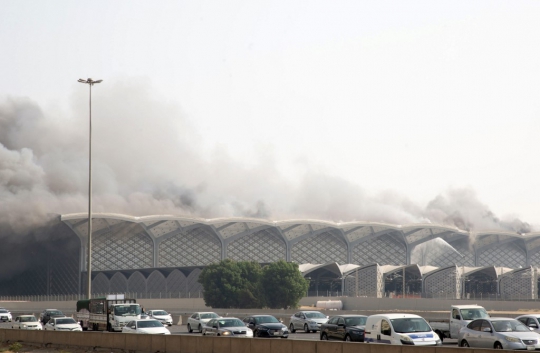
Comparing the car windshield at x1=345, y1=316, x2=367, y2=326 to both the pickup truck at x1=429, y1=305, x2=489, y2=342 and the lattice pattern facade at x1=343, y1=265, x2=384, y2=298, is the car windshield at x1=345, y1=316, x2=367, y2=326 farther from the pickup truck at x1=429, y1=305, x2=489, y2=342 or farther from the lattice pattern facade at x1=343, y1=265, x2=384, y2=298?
the lattice pattern facade at x1=343, y1=265, x2=384, y2=298

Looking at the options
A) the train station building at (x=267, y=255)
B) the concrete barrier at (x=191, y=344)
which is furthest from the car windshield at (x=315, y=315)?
the train station building at (x=267, y=255)

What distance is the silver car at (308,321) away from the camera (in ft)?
178

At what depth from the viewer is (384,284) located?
5669 inches

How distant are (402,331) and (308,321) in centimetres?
2168

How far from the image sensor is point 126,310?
52500 mm

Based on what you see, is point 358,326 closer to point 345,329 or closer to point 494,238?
point 345,329

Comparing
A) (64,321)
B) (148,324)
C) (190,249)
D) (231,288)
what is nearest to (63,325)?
(64,321)

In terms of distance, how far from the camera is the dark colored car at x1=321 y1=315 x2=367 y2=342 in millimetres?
38781

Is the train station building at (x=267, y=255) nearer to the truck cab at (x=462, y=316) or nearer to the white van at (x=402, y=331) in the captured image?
the truck cab at (x=462, y=316)

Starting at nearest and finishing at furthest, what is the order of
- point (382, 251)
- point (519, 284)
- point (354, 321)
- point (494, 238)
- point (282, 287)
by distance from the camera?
point (354, 321)
point (282, 287)
point (519, 284)
point (382, 251)
point (494, 238)

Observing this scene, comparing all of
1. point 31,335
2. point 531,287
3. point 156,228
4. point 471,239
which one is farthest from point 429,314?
point 471,239

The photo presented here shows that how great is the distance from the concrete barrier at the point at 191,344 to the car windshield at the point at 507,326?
719 cm

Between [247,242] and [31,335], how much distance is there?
4544 inches

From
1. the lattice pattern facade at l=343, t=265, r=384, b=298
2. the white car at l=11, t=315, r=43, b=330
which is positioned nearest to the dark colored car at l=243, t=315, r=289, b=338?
the white car at l=11, t=315, r=43, b=330
